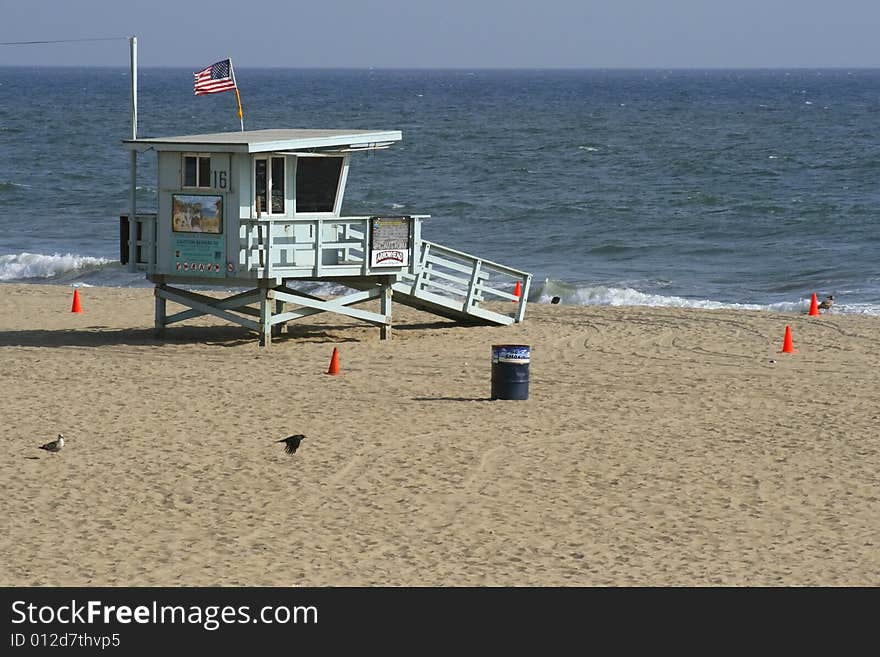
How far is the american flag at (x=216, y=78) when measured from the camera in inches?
887

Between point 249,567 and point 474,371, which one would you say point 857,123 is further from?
point 249,567

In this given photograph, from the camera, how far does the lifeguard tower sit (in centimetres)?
2058

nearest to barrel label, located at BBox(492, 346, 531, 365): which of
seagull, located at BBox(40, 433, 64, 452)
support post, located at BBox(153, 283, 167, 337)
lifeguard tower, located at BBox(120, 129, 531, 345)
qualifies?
lifeguard tower, located at BBox(120, 129, 531, 345)

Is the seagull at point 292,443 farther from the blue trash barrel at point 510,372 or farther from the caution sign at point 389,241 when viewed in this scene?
the caution sign at point 389,241

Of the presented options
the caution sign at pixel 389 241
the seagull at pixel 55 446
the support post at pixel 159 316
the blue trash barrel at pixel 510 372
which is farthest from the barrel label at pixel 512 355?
the support post at pixel 159 316

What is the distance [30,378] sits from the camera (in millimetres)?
18906

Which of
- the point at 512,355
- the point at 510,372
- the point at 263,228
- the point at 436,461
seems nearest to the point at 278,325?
the point at 263,228

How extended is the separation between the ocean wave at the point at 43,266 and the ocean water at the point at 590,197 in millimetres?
77

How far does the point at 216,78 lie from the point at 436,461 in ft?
33.2

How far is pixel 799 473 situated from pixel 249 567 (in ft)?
18.3

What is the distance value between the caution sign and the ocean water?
8871mm

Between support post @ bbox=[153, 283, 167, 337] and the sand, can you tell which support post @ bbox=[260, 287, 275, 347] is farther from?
support post @ bbox=[153, 283, 167, 337]

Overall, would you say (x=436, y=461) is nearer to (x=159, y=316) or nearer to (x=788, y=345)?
(x=788, y=345)

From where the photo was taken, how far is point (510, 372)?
1758cm
